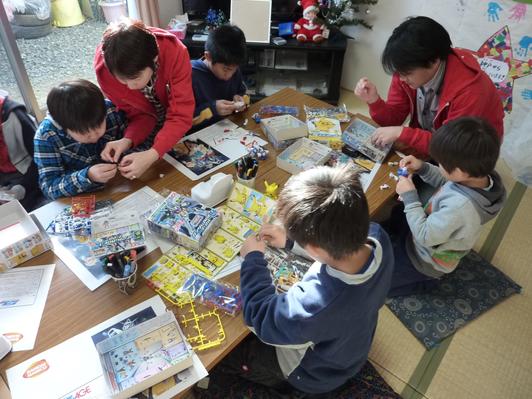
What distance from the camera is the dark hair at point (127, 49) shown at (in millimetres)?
1328

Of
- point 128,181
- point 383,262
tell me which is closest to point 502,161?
point 383,262

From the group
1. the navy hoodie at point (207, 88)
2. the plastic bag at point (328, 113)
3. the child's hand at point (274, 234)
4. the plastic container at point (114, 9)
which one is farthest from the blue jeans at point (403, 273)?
the plastic container at point (114, 9)

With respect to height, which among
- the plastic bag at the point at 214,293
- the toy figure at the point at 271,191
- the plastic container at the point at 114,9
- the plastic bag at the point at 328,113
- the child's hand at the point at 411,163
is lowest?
the plastic bag at the point at 214,293

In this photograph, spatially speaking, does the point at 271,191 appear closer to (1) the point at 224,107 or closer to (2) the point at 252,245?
(2) the point at 252,245

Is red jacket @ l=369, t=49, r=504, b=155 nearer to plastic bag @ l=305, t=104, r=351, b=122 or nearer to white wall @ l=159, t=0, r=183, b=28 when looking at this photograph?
plastic bag @ l=305, t=104, r=351, b=122

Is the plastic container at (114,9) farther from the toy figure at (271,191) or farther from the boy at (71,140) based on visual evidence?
the toy figure at (271,191)

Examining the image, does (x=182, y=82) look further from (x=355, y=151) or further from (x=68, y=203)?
(x=355, y=151)

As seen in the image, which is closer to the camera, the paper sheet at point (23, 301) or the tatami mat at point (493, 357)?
the paper sheet at point (23, 301)

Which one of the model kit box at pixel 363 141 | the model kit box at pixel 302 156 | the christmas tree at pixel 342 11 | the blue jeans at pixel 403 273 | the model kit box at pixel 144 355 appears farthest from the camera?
the christmas tree at pixel 342 11

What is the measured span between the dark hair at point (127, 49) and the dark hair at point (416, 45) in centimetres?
91

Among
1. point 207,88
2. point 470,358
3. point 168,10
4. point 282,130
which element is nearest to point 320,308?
point 282,130

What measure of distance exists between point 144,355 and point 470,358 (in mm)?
1393

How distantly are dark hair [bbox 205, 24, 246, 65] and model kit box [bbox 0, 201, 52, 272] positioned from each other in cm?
105

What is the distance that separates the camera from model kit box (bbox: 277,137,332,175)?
151 centimetres
